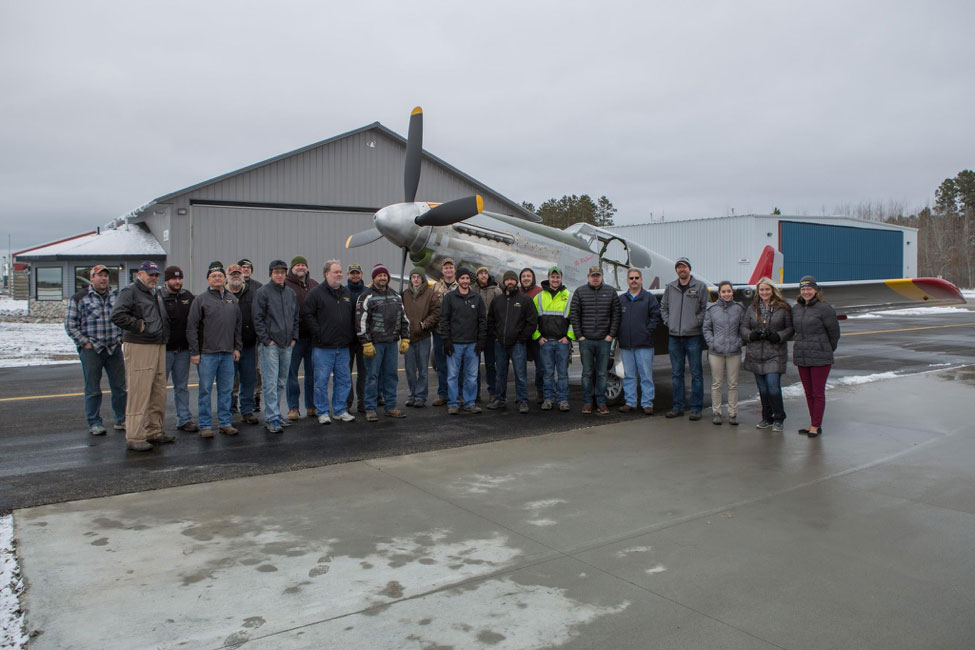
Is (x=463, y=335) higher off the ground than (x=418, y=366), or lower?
higher

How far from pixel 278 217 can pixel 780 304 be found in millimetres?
19874

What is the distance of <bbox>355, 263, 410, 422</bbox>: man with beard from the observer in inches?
300

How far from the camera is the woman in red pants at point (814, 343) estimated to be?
266 inches

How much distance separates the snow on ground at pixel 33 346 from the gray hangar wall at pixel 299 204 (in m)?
4.55

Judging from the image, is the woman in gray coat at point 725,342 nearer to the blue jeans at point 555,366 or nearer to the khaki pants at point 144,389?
the blue jeans at point 555,366

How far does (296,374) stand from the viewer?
25.8ft

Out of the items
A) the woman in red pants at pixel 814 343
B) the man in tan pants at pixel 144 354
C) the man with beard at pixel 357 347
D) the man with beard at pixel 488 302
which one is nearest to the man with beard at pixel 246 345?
the man in tan pants at pixel 144 354

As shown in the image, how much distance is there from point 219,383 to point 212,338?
55 cm

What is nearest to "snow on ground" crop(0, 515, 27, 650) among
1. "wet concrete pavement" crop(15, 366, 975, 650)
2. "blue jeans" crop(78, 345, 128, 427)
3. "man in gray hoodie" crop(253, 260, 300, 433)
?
"wet concrete pavement" crop(15, 366, 975, 650)

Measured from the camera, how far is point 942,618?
3033 mm

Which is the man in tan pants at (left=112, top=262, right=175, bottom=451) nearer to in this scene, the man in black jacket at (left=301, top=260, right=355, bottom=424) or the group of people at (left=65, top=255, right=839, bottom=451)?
the group of people at (left=65, top=255, right=839, bottom=451)

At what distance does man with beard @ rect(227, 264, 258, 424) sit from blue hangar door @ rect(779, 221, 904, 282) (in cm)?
3615

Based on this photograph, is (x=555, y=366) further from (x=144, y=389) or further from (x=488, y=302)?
(x=144, y=389)

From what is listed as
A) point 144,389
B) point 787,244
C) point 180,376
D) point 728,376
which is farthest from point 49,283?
point 787,244
